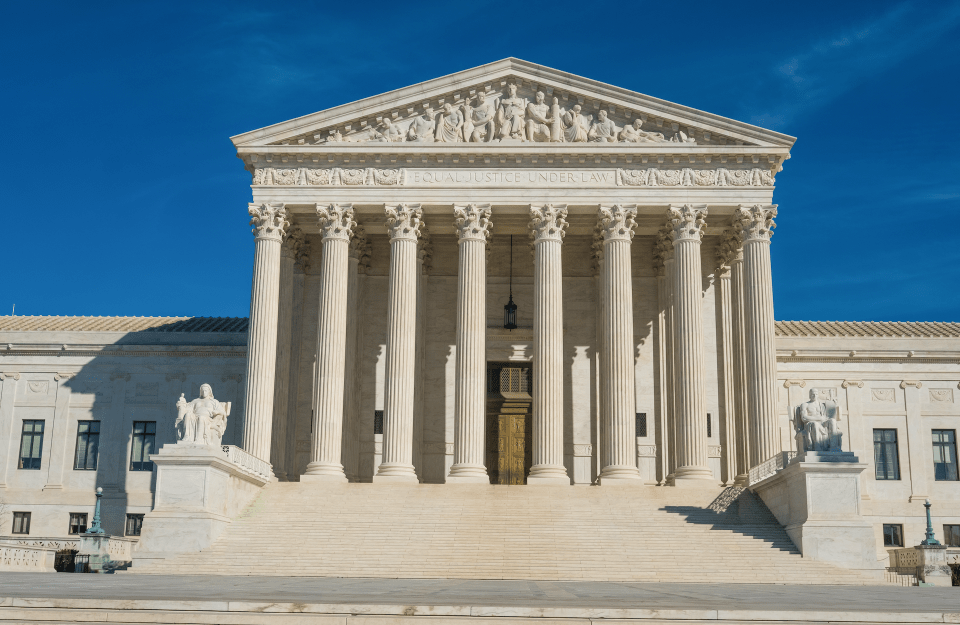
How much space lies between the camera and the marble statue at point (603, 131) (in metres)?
41.4

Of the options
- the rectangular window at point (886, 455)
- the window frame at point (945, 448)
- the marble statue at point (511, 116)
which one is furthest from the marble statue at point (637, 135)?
the window frame at point (945, 448)

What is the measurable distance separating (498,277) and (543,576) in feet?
71.2

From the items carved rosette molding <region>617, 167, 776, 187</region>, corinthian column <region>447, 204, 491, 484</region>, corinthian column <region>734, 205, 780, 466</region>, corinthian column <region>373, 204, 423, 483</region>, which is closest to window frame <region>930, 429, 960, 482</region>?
corinthian column <region>734, 205, 780, 466</region>

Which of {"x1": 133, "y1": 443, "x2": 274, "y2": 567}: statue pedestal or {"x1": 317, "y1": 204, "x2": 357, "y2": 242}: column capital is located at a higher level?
{"x1": 317, "y1": 204, "x2": 357, "y2": 242}: column capital

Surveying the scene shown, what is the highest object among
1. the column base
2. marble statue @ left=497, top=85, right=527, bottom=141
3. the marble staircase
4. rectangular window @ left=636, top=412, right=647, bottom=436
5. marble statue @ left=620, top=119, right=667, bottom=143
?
marble statue @ left=497, top=85, right=527, bottom=141

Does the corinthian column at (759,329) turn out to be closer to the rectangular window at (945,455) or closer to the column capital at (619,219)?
the column capital at (619,219)

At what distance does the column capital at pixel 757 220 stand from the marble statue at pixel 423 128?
43.2ft

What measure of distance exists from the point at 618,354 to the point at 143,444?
23.7m

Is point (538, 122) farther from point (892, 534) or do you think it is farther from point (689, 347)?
point (892, 534)

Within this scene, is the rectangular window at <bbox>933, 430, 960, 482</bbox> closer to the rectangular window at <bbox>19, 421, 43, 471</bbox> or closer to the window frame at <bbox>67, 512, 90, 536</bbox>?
the window frame at <bbox>67, 512, 90, 536</bbox>

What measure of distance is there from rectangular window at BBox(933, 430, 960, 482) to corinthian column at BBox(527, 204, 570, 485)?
61.8 ft

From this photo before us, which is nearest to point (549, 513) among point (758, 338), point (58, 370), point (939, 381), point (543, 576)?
point (543, 576)

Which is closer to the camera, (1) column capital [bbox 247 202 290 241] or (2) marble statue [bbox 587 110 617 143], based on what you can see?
(1) column capital [bbox 247 202 290 241]

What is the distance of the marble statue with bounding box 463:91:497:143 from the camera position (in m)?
41.6
